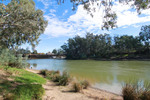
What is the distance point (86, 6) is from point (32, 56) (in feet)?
303

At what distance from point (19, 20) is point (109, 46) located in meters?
56.8

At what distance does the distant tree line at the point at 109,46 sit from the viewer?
4984cm

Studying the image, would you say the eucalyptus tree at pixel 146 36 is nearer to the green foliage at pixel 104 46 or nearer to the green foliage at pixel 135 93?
Result: the green foliage at pixel 104 46

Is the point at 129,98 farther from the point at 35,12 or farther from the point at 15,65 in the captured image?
the point at 15,65

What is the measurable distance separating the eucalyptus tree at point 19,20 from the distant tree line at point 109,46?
47843mm

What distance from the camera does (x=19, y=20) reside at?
8805 mm

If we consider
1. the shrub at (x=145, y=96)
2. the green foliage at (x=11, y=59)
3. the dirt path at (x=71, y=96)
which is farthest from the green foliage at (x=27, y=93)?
the green foliage at (x=11, y=59)

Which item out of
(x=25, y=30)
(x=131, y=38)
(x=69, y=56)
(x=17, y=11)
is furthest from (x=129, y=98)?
(x=69, y=56)

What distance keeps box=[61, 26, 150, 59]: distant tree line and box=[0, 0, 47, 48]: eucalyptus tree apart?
47.8 m

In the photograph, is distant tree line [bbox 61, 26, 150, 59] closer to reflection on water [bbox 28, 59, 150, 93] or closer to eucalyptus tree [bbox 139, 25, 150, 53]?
eucalyptus tree [bbox 139, 25, 150, 53]

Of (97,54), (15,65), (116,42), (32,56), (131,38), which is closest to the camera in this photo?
(15,65)

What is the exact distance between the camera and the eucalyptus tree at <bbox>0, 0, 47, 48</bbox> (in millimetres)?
8445

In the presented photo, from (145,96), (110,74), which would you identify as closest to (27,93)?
(145,96)

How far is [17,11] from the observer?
28.2 feet
